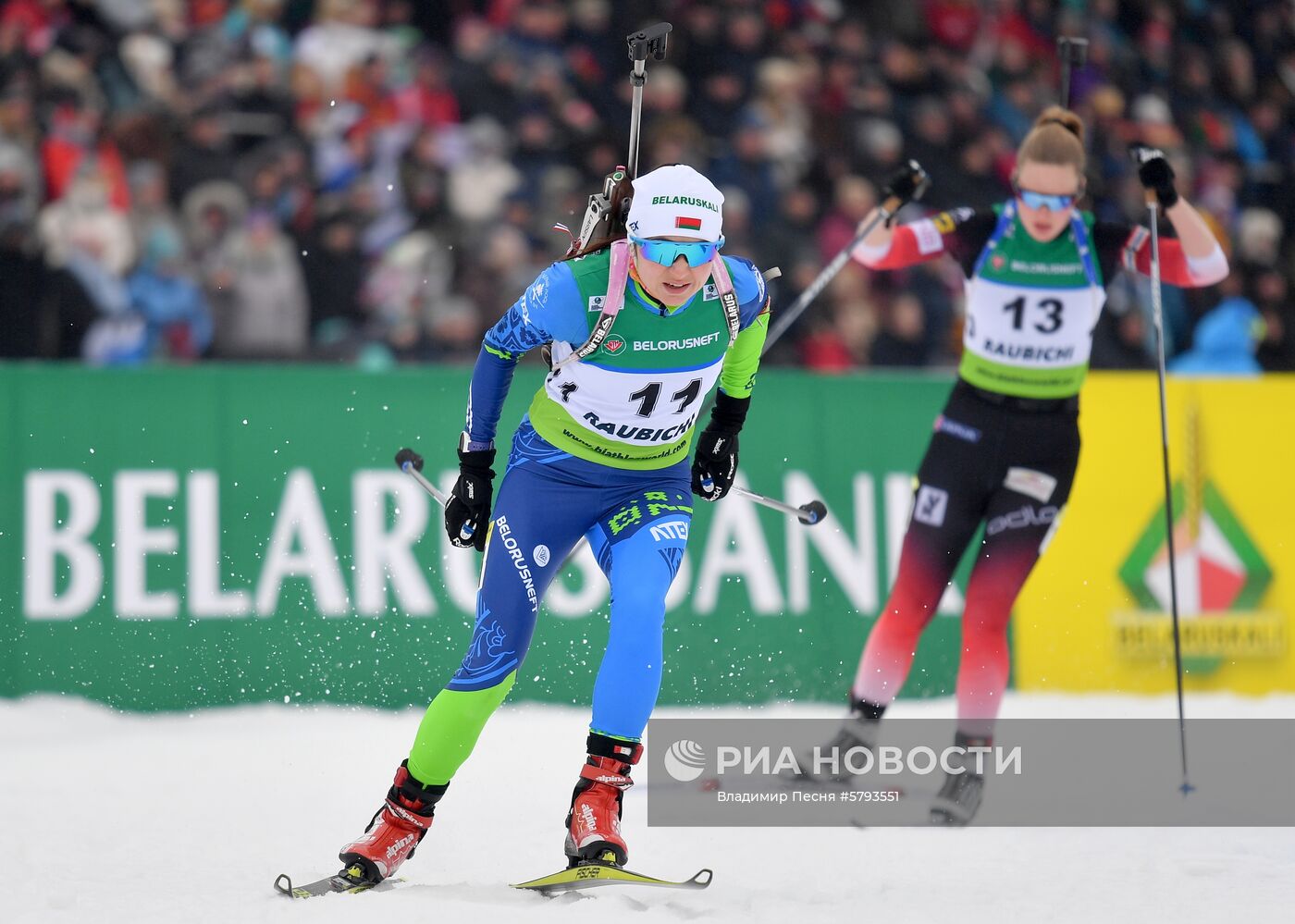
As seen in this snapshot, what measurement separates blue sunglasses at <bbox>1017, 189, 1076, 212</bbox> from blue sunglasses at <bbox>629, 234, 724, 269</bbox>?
2.15 meters

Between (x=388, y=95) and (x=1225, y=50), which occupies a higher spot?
(x=1225, y=50)

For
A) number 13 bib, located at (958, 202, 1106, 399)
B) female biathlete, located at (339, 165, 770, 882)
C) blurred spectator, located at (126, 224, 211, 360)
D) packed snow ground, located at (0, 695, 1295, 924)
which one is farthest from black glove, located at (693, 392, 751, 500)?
blurred spectator, located at (126, 224, 211, 360)

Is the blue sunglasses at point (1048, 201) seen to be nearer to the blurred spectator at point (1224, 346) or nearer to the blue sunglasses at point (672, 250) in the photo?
the blue sunglasses at point (672, 250)

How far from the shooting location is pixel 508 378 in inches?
215

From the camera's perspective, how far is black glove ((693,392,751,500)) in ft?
19.3

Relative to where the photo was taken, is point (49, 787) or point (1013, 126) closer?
point (49, 787)

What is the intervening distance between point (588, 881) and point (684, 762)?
2096 mm

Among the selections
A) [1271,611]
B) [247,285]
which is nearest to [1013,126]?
[1271,611]

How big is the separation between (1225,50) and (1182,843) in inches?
387

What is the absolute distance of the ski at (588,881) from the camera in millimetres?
4926

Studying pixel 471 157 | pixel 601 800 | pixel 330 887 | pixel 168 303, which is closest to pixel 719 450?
pixel 601 800

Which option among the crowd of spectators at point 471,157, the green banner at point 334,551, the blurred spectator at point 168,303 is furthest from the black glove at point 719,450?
the blurred spectator at point 168,303

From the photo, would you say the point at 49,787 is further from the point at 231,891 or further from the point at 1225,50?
the point at 1225,50

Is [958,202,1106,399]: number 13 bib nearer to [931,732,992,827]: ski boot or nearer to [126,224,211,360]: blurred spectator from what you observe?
[931,732,992,827]: ski boot
